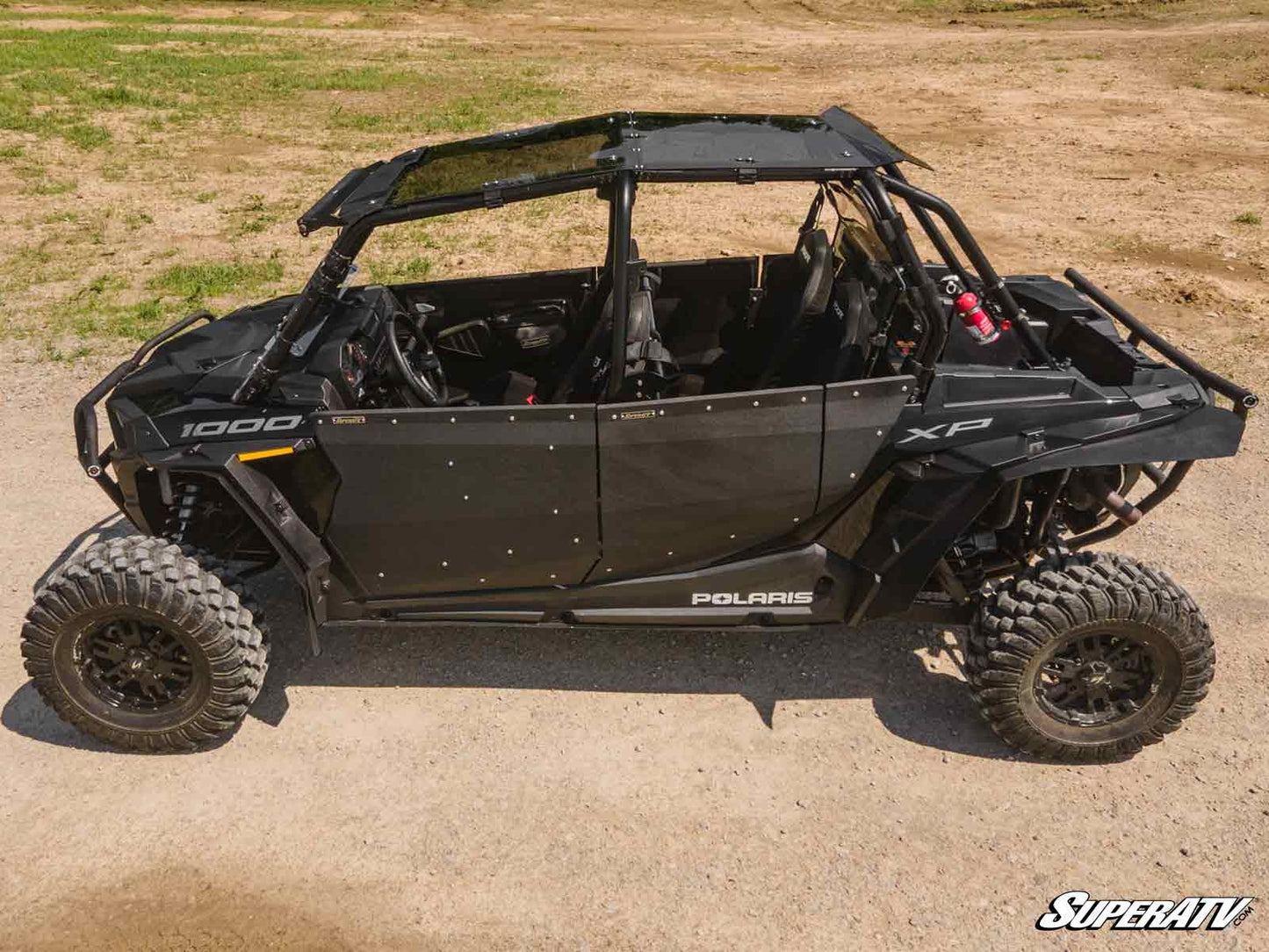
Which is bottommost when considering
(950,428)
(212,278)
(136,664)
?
(212,278)

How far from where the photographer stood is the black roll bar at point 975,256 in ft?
11.9

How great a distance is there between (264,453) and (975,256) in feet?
9.19

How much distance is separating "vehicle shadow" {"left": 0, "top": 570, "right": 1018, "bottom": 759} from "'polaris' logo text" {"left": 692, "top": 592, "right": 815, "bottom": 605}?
14.9 inches

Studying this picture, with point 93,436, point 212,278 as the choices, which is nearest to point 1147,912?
point 93,436

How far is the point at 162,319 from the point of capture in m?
8.12

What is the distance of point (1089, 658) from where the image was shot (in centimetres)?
392

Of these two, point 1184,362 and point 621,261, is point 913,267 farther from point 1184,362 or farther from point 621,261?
point 1184,362

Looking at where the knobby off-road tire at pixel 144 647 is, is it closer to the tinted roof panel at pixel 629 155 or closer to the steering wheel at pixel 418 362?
the steering wheel at pixel 418 362

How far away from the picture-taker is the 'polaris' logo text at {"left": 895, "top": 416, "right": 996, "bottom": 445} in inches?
148

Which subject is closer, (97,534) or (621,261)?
(621,261)

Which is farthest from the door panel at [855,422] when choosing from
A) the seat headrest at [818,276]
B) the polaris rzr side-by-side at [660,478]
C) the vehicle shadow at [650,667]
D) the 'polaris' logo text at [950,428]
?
the vehicle shadow at [650,667]

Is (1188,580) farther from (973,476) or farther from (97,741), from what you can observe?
(97,741)

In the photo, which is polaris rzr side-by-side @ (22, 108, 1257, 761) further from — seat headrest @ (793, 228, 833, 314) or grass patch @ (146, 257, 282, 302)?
grass patch @ (146, 257, 282, 302)

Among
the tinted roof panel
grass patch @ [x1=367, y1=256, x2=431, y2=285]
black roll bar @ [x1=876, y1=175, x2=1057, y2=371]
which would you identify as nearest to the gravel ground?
black roll bar @ [x1=876, y1=175, x2=1057, y2=371]
